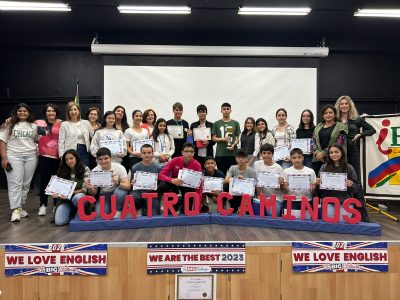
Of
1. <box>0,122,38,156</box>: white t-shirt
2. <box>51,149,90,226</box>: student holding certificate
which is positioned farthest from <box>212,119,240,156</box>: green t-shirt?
<box>0,122,38,156</box>: white t-shirt

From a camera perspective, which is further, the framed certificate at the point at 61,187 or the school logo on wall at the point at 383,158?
the school logo on wall at the point at 383,158

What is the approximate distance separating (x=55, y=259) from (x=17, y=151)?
1.69m

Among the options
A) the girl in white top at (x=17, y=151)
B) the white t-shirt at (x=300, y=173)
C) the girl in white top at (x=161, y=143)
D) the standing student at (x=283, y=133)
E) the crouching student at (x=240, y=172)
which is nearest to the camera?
Result: the white t-shirt at (x=300, y=173)

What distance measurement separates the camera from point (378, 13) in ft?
17.4

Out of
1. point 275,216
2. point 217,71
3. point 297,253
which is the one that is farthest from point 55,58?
point 297,253

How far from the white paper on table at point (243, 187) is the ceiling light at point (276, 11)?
11.3 feet

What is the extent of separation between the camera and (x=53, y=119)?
3771mm

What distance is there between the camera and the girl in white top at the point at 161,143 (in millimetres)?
3809

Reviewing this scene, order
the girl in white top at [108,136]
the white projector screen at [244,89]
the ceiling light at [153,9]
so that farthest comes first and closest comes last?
the white projector screen at [244,89] → the ceiling light at [153,9] → the girl in white top at [108,136]

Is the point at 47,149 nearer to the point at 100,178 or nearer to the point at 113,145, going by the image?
the point at 113,145

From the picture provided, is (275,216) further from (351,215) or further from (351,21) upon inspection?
(351,21)

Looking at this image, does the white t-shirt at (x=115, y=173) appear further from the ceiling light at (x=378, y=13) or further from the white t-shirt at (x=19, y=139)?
the ceiling light at (x=378, y=13)

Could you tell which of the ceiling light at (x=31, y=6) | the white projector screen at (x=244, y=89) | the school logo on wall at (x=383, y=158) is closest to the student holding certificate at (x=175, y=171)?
the school logo on wall at (x=383, y=158)

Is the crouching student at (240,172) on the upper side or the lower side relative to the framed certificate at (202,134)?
lower
